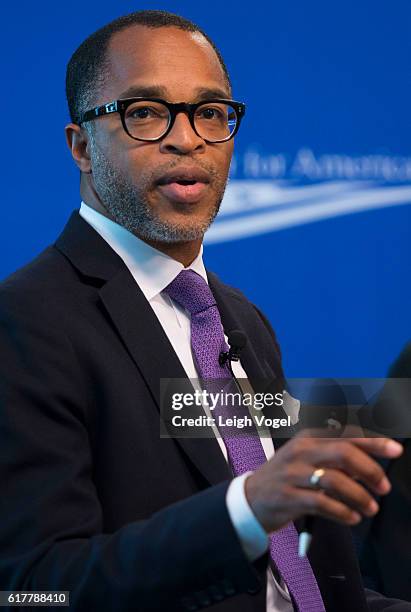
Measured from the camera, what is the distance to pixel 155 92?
146 centimetres

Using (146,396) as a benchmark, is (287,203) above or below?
above

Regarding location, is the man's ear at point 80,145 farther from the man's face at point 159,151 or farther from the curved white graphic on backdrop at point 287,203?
the curved white graphic on backdrop at point 287,203

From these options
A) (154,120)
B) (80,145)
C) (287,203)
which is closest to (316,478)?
(154,120)

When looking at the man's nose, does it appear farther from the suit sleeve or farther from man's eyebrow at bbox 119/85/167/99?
the suit sleeve

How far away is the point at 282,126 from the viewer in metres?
2.61

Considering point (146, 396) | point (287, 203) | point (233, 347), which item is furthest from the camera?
point (287, 203)

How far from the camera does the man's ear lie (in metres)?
1.58

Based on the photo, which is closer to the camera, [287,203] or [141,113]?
[141,113]

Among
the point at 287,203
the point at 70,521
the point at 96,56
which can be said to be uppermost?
the point at 287,203

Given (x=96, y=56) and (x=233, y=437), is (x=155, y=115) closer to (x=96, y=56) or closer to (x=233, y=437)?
(x=96, y=56)

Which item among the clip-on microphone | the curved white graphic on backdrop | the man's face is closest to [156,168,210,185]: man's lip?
the man's face

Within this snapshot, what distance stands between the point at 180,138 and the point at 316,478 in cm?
68

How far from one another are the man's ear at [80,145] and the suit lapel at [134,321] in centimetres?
14

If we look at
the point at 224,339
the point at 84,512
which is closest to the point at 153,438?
the point at 84,512
